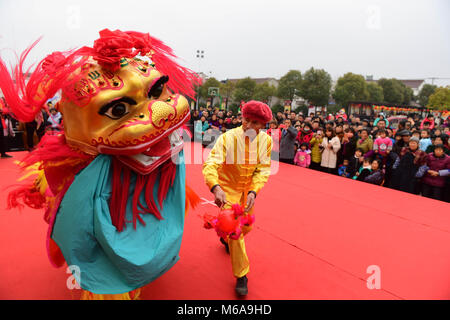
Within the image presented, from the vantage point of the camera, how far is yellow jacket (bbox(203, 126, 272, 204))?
2182 millimetres

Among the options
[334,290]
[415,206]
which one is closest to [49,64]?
[334,290]

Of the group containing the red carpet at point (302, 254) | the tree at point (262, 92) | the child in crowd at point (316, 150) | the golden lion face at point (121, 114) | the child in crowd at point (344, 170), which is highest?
the tree at point (262, 92)

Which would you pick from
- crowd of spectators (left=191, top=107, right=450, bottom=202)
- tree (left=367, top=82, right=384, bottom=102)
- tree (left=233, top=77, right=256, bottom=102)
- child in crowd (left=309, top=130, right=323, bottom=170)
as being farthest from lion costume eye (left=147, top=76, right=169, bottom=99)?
tree (left=367, top=82, right=384, bottom=102)

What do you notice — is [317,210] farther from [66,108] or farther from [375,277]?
[66,108]

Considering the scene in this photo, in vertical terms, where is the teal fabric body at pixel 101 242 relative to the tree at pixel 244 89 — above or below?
below

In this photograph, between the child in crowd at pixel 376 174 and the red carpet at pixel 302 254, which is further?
the child in crowd at pixel 376 174

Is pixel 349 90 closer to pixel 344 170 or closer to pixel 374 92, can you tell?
pixel 374 92

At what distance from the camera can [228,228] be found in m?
1.72

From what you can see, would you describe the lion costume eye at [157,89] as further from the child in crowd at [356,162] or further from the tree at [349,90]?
the tree at [349,90]

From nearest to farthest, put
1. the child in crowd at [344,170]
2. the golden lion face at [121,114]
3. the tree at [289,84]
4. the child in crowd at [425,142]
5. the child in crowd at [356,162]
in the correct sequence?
the golden lion face at [121,114]
the child in crowd at [425,142]
the child in crowd at [356,162]
the child in crowd at [344,170]
the tree at [289,84]

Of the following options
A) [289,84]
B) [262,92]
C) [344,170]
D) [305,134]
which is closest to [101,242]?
[344,170]

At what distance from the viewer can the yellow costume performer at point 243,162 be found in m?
2.05

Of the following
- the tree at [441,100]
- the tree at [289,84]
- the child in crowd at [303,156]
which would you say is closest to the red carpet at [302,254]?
the child in crowd at [303,156]

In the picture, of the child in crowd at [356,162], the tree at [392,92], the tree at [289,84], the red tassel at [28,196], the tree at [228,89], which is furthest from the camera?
the tree at [392,92]
